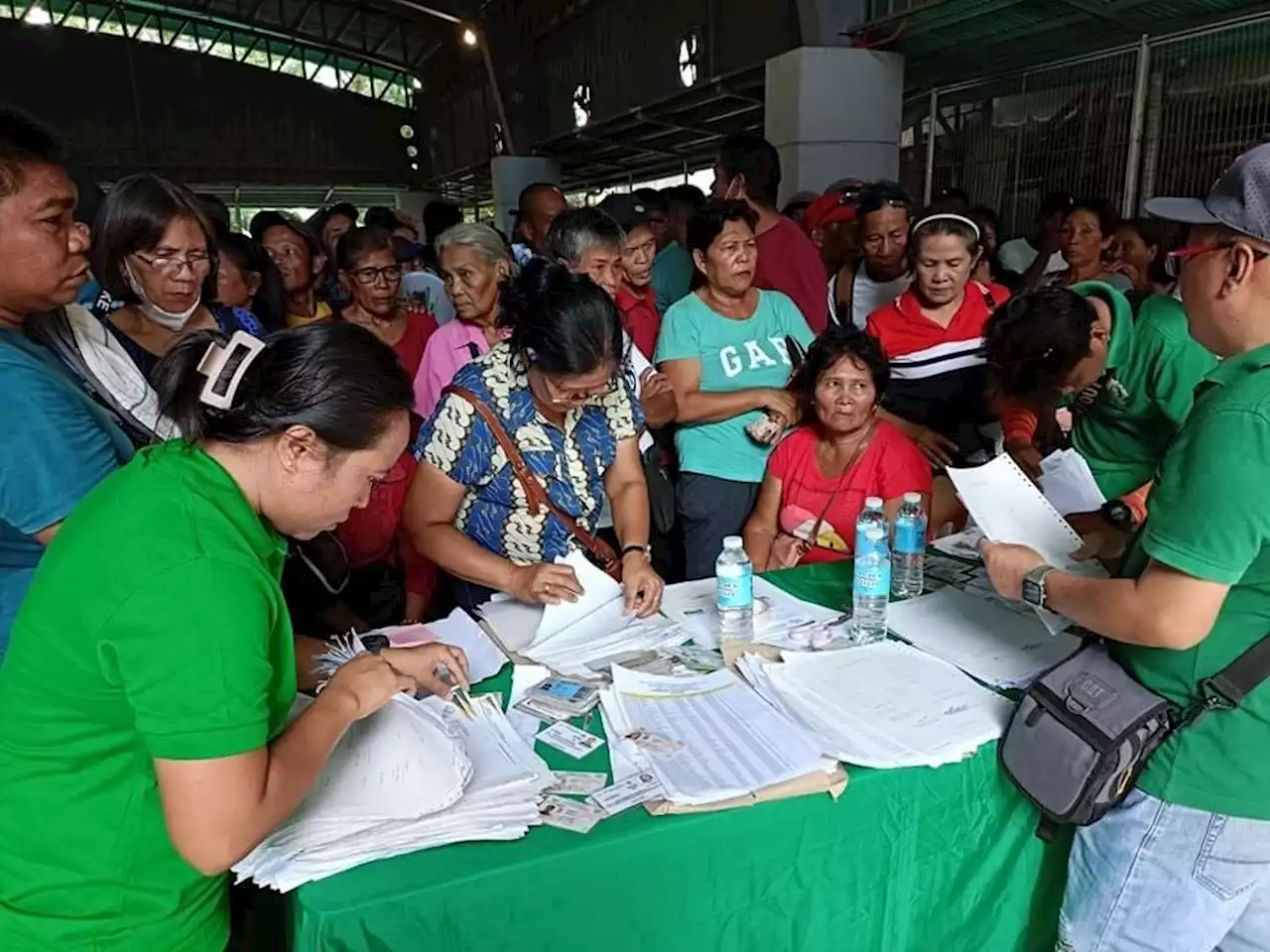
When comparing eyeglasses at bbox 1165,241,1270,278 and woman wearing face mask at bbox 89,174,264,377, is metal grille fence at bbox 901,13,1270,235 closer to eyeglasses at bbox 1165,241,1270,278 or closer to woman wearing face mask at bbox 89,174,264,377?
eyeglasses at bbox 1165,241,1270,278

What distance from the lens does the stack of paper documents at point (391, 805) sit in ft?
3.23

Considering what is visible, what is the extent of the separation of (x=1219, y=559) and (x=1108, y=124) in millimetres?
4214

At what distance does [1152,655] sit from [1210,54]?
3.89 m

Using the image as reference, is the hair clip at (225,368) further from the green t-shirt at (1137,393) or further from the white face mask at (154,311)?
the green t-shirt at (1137,393)

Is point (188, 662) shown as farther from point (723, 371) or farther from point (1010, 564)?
point (723, 371)

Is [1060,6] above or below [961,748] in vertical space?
above

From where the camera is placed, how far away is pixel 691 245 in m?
2.51

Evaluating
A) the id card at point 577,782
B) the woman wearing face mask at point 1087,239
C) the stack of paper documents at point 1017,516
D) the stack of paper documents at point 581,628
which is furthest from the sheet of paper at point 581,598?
the woman wearing face mask at point 1087,239

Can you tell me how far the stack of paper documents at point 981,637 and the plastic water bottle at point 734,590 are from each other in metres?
0.30

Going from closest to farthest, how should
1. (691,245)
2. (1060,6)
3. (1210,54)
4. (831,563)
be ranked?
(831,563) < (691,245) < (1210,54) < (1060,6)

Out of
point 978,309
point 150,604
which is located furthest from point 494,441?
point 978,309

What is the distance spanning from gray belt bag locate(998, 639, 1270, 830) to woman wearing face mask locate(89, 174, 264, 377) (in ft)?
5.75

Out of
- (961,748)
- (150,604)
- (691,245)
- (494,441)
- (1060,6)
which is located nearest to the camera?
(150,604)

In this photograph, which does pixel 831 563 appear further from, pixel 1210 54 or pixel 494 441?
pixel 1210 54
